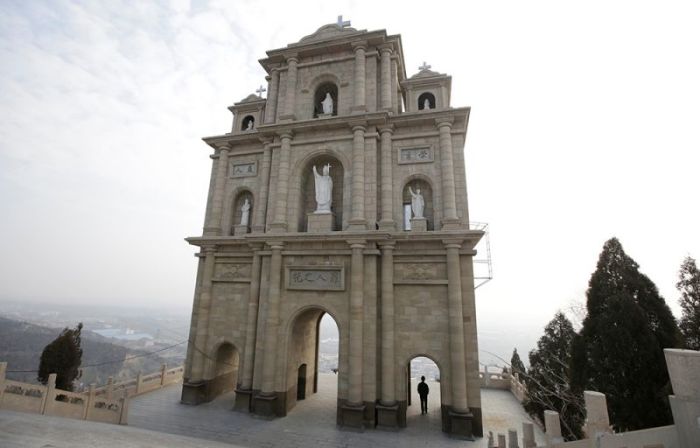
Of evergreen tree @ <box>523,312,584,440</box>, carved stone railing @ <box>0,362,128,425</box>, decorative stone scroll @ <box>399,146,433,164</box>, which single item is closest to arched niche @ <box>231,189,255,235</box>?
decorative stone scroll @ <box>399,146,433,164</box>

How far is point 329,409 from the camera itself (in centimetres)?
1482

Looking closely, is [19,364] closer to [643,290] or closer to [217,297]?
[217,297]

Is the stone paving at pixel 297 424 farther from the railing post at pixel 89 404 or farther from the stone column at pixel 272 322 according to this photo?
the railing post at pixel 89 404

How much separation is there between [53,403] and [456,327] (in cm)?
1426

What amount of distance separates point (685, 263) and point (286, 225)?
17091mm

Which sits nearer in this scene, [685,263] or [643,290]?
[643,290]

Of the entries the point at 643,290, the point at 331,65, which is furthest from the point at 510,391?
the point at 331,65

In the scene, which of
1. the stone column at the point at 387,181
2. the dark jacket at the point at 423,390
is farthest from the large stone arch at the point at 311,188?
the dark jacket at the point at 423,390

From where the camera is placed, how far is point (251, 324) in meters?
14.9

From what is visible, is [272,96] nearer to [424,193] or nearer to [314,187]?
[314,187]

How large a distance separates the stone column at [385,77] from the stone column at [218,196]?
9185 mm

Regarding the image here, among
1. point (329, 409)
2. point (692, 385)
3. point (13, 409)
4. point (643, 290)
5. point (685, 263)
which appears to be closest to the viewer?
point (692, 385)

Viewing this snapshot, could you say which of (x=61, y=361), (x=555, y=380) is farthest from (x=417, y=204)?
(x=61, y=361)

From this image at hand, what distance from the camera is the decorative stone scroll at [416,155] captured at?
15.5 meters
